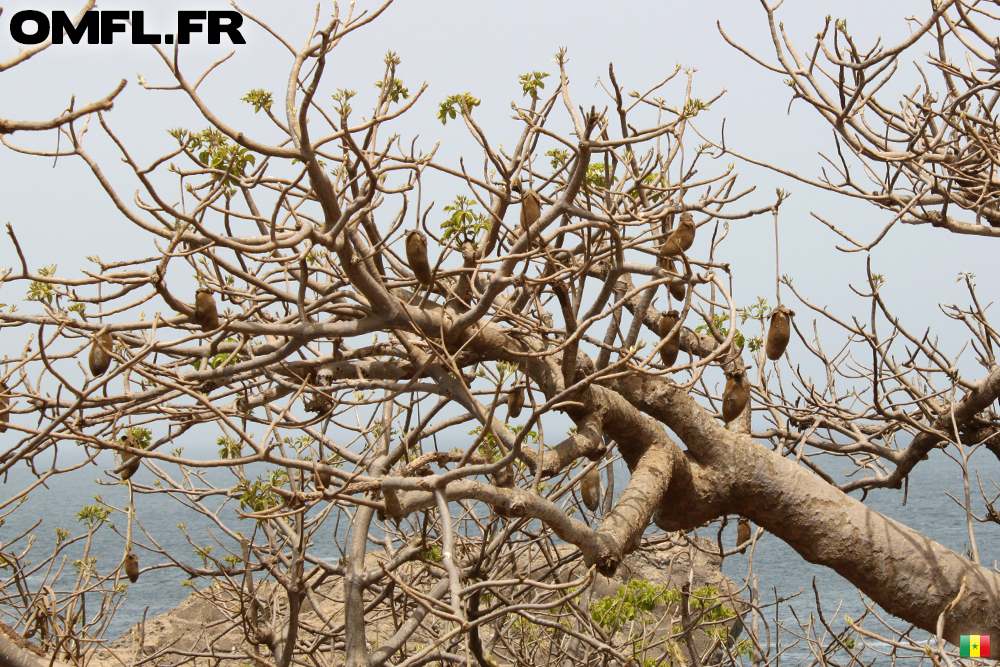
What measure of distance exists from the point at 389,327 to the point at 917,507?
27.2 metres

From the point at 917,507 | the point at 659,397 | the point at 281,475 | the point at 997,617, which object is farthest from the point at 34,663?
the point at 917,507

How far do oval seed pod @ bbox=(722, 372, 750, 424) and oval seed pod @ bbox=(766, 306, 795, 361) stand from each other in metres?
0.19

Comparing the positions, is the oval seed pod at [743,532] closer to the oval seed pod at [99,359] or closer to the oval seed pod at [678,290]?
the oval seed pod at [678,290]

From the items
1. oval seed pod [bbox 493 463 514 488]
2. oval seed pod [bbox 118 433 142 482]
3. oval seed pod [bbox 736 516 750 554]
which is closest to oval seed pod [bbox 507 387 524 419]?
oval seed pod [bbox 493 463 514 488]

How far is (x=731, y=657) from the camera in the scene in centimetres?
374

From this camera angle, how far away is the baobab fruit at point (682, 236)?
9.06 ft

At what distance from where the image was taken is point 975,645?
331 centimetres

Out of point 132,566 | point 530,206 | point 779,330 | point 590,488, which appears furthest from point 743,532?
point 132,566

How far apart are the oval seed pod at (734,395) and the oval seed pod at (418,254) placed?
1.24 m

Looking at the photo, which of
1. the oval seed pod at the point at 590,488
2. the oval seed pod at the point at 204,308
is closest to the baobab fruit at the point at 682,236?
the oval seed pod at the point at 590,488

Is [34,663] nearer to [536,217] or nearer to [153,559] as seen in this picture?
[536,217]

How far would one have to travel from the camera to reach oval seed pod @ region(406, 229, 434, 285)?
248 cm

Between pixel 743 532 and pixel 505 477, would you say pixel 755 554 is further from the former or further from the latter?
pixel 505 477

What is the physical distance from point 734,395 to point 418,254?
1.34 meters
